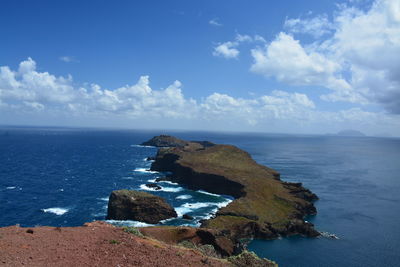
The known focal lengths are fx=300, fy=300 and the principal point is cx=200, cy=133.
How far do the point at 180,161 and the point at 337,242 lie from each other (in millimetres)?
75844

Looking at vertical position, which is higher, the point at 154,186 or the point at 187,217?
the point at 154,186

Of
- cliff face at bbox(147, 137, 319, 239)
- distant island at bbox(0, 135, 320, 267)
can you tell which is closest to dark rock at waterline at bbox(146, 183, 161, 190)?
distant island at bbox(0, 135, 320, 267)

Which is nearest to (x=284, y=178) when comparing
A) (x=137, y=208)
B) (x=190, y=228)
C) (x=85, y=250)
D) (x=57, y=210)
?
(x=137, y=208)

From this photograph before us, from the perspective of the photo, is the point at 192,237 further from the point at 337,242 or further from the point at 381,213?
the point at 381,213

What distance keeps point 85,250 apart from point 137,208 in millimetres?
47721

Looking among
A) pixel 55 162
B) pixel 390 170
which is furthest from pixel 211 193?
pixel 390 170

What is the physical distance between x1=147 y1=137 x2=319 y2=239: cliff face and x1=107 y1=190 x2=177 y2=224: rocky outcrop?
42.4 ft

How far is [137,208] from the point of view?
71312 mm

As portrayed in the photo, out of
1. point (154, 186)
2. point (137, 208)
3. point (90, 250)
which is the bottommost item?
point (154, 186)

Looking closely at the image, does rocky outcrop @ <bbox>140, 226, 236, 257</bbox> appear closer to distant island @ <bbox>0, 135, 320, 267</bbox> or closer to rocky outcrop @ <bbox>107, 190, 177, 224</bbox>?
distant island @ <bbox>0, 135, 320, 267</bbox>

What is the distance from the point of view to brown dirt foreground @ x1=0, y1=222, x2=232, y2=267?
2233cm

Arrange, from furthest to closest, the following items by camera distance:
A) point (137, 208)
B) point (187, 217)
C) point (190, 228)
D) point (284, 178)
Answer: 1. point (284, 178)
2. point (187, 217)
3. point (137, 208)
4. point (190, 228)

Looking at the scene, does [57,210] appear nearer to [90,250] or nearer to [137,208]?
[137,208]

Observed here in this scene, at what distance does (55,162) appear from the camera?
155 m
